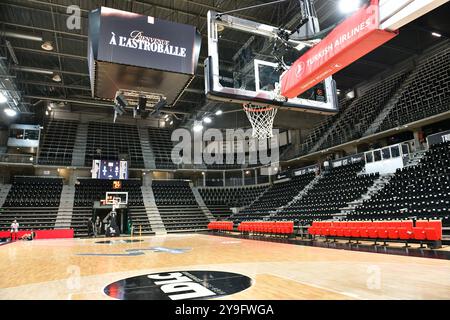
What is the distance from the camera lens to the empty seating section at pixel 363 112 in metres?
16.6

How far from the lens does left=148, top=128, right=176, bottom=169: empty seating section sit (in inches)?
903

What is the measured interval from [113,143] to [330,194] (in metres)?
17.2

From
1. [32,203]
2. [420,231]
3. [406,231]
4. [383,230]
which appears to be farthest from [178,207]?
[420,231]

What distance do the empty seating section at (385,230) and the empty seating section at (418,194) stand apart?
146cm

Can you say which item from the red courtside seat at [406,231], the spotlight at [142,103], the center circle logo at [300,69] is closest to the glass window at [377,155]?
the red courtside seat at [406,231]

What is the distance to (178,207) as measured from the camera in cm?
2208

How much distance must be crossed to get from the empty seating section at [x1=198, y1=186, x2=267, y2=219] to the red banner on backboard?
17.9 meters

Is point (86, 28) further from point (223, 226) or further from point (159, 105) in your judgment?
point (223, 226)

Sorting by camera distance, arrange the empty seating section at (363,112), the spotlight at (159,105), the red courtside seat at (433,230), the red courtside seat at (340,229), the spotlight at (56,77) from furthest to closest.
A: the empty seating section at (363,112) → the spotlight at (56,77) → the red courtside seat at (340,229) → the spotlight at (159,105) → the red courtside seat at (433,230)

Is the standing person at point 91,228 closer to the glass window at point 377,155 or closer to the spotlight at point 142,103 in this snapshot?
the spotlight at point 142,103
